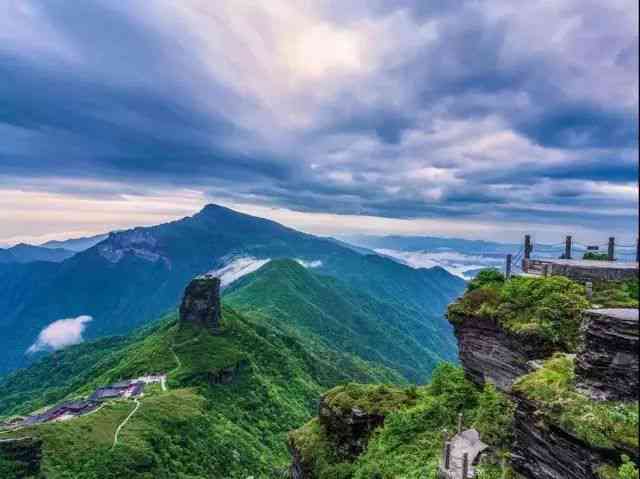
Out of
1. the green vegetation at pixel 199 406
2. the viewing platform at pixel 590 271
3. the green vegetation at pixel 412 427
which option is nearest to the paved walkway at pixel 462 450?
the green vegetation at pixel 412 427

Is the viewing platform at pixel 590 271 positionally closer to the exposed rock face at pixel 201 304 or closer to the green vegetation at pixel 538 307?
the green vegetation at pixel 538 307

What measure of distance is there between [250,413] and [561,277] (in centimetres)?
8658

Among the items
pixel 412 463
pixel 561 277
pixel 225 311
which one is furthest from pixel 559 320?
pixel 225 311

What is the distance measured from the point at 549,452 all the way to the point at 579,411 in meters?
2.13

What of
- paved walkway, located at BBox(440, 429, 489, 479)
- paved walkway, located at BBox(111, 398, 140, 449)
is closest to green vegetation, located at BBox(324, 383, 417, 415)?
paved walkway, located at BBox(440, 429, 489, 479)

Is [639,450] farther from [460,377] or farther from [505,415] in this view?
[460,377]

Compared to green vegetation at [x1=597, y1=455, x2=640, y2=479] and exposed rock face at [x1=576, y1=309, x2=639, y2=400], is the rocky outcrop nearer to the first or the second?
green vegetation at [x1=597, y1=455, x2=640, y2=479]

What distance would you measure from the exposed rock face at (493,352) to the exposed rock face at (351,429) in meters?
7.57

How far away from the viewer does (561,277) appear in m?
26.3

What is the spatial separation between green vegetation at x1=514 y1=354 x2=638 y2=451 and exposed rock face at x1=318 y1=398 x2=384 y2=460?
17.0 m

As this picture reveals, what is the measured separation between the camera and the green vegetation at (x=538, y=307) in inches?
932

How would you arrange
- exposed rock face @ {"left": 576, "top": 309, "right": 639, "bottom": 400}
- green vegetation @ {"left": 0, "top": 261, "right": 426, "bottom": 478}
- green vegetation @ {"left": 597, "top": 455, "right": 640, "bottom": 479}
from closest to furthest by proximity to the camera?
green vegetation @ {"left": 597, "top": 455, "right": 640, "bottom": 479} → exposed rock face @ {"left": 576, "top": 309, "right": 639, "bottom": 400} → green vegetation @ {"left": 0, "top": 261, "right": 426, "bottom": 478}

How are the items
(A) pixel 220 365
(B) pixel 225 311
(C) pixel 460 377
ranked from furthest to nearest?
(B) pixel 225 311 → (A) pixel 220 365 → (C) pixel 460 377

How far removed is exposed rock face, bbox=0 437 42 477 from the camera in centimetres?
5100
